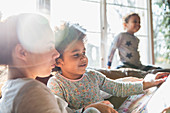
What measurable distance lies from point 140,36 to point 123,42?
95 centimetres

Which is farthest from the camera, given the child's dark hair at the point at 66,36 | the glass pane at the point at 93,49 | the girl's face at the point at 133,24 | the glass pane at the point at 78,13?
the glass pane at the point at 93,49

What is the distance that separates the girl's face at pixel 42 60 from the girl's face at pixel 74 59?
0.31m

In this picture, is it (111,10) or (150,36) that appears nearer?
(111,10)

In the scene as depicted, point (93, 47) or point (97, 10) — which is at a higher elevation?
point (97, 10)

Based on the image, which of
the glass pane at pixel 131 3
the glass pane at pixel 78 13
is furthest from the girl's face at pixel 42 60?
the glass pane at pixel 131 3

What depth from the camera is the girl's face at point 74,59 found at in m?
1.04

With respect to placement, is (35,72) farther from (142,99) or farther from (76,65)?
(142,99)

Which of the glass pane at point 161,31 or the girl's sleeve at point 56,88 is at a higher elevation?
the glass pane at point 161,31

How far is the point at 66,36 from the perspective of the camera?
1055 mm

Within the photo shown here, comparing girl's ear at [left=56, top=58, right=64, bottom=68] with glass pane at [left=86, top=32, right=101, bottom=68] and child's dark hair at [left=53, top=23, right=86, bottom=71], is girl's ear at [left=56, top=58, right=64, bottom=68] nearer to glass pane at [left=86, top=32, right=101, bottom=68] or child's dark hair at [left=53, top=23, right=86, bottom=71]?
child's dark hair at [left=53, top=23, right=86, bottom=71]

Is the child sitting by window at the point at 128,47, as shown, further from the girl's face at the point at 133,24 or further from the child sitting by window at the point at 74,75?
the child sitting by window at the point at 74,75

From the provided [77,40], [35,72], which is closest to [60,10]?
[77,40]

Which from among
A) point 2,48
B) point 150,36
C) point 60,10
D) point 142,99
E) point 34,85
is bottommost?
point 142,99

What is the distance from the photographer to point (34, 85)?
0.58 metres
